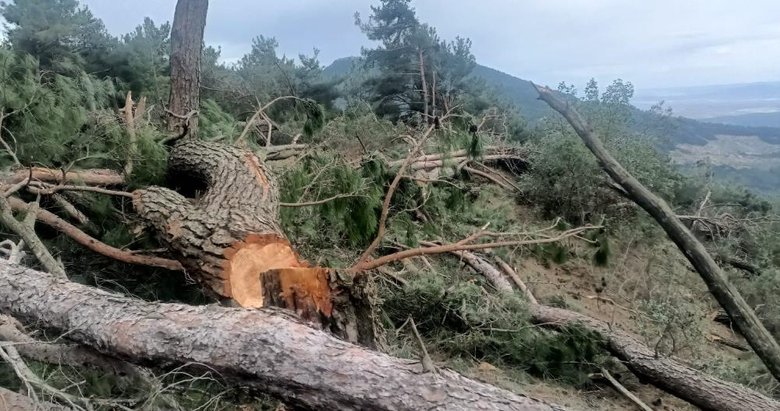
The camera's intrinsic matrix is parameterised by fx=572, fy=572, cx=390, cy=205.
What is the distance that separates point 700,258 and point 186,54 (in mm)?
4729

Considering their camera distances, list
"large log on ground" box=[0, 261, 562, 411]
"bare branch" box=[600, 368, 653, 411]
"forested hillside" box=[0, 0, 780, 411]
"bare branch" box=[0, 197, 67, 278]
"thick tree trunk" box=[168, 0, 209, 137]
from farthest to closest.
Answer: "thick tree trunk" box=[168, 0, 209, 137] → "bare branch" box=[600, 368, 653, 411] → "bare branch" box=[0, 197, 67, 278] → "forested hillside" box=[0, 0, 780, 411] → "large log on ground" box=[0, 261, 562, 411]

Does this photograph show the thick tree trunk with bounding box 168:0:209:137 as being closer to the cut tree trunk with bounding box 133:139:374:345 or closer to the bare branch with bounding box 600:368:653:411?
the cut tree trunk with bounding box 133:139:374:345

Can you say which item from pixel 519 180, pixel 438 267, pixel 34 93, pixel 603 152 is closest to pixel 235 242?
pixel 34 93

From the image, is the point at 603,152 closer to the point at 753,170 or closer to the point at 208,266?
the point at 208,266

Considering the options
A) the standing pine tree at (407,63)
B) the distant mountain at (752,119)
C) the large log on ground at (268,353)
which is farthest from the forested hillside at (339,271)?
the distant mountain at (752,119)

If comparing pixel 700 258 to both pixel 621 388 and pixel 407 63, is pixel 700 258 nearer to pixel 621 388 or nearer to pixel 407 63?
pixel 621 388

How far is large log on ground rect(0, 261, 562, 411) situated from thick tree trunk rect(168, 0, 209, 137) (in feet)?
11.4

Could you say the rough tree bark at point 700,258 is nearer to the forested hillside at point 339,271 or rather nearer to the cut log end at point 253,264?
the forested hillside at point 339,271

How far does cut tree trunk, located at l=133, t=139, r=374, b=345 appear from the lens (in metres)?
2.37

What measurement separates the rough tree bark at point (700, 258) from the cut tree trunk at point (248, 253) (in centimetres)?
236

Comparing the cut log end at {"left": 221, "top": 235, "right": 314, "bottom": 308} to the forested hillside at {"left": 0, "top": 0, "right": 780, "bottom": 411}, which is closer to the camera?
the forested hillside at {"left": 0, "top": 0, "right": 780, "bottom": 411}

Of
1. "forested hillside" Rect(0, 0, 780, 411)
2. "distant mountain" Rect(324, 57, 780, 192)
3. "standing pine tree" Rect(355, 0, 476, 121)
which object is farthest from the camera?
"standing pine tree" Rect(355, 0, 476, 121)

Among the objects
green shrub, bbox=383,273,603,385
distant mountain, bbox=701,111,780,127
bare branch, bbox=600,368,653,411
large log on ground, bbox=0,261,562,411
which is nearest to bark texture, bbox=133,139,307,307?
large log on ground, bbox=0,261,562,411

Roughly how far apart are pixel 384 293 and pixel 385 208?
1.05 meters
